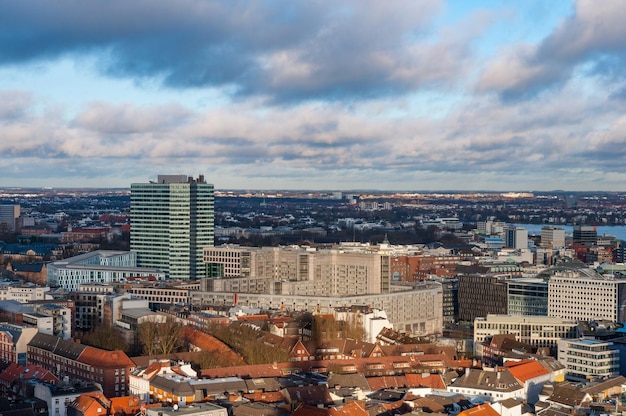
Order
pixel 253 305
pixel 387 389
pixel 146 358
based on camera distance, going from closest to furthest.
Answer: pixel 387 389 → pixel 146 358 → pixel 253 305

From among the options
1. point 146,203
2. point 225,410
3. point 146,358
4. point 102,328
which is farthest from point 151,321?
point 146,203

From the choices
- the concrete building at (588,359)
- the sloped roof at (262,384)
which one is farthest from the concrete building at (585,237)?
the sloped roof at (262,384)

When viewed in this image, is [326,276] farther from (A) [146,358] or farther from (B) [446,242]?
(B) [446,242]

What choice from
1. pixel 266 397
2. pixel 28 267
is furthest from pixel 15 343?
pixel 28 267

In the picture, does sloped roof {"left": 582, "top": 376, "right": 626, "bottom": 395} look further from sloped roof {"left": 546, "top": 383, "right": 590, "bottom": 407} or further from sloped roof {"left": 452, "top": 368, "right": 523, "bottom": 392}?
sloped roof {"left": 452, "top": 368, "right": 523, "bottom": 392}

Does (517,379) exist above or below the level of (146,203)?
below

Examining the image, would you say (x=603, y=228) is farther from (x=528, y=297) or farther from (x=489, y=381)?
(x=489, y=381)

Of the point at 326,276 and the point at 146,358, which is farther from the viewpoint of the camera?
the point at 326,276
